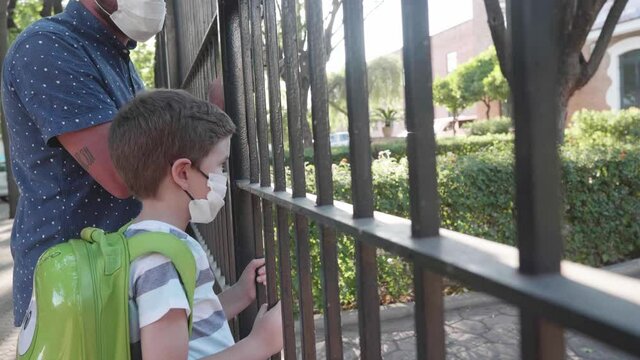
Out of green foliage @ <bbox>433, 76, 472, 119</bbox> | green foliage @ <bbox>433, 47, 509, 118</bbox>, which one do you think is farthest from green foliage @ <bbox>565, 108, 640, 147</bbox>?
green foliage @ <bbox>433, 76, 472, 119</bbox>

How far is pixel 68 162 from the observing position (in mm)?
1661

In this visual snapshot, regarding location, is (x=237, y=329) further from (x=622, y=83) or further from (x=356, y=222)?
(x=622, y=83)

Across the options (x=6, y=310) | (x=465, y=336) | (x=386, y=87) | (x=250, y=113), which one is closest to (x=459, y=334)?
Answer: (x=465, y=336)

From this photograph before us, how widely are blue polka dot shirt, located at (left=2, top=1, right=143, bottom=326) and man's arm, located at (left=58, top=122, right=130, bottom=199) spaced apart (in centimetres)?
2

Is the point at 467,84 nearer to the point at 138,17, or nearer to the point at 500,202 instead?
the point at 500,202

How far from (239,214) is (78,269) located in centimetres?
88

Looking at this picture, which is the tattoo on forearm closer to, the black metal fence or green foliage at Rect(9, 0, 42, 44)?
the black metal fence

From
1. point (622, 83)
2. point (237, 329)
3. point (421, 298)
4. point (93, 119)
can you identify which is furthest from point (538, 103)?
point (622, 83)

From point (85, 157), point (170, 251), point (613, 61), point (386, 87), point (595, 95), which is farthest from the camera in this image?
point (386, 87)

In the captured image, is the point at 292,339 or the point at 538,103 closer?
the point at 538,103

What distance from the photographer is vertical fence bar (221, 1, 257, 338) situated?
204cm

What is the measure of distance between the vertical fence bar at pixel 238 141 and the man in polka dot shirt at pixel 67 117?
25 cm

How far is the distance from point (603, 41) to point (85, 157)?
7.41 m

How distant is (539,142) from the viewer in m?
0.56
